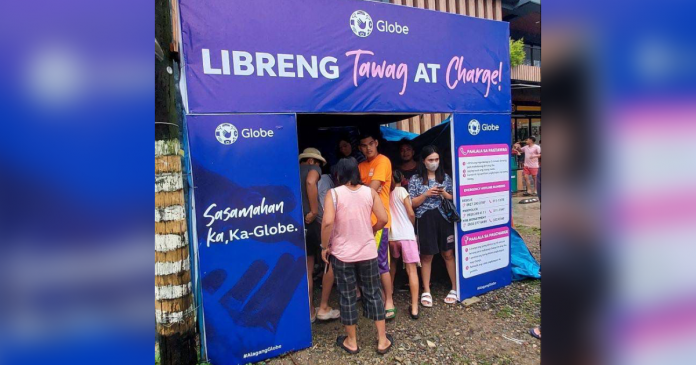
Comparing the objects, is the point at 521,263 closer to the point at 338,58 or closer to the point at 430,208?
the point at 430,208

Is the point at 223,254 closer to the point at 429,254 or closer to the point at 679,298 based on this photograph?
the point at 429,254

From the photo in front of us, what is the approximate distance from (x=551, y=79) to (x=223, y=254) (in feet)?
9.82

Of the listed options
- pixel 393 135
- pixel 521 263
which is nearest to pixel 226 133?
pixel 393 135

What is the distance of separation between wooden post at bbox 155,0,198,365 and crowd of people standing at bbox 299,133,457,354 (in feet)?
3.89

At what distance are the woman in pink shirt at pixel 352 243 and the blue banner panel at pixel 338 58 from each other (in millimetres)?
859

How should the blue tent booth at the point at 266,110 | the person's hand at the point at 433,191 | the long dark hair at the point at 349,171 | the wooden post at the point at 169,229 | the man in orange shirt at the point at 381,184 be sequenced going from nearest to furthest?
1. the wooden post at the point at 169,229
2. the blue tent booth at the point at 266,110
3. the long dark hair at the point at 349,171
4. the man in orange shirt at the point at 381,184
5. the person's hand at the point at 433,191

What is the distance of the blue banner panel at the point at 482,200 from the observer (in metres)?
4.45

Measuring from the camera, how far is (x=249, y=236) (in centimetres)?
323

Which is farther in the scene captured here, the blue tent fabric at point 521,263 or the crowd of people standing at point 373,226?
the blue tent fabric at point 521,263

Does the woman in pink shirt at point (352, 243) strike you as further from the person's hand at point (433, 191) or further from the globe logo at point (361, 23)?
the globe logo at point (361, 23)

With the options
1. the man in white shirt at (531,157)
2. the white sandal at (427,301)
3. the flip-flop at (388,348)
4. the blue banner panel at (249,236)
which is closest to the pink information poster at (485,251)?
the white sandal at (427,301)

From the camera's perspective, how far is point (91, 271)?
0.56 meters

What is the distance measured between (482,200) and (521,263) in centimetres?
130

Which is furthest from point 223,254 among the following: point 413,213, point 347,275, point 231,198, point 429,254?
point 429,254
